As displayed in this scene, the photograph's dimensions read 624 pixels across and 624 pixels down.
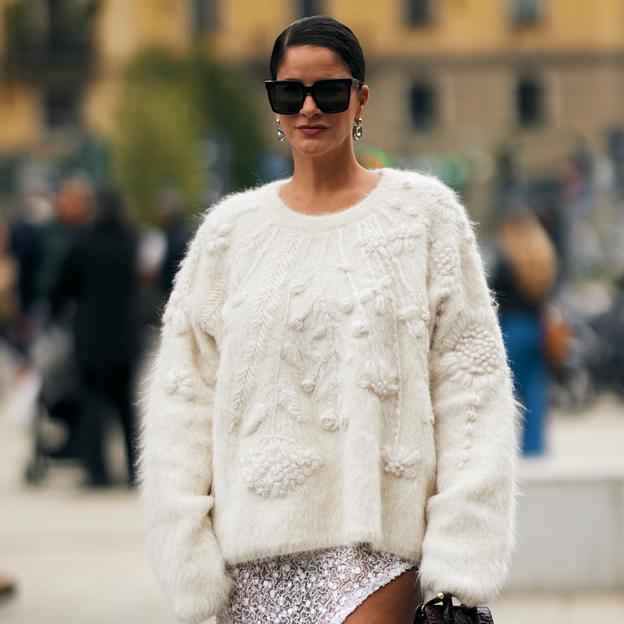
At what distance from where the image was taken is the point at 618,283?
1944cm

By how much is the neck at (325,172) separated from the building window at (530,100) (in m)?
67.8

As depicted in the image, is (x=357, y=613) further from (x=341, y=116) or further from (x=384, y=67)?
(x=384, y=67)

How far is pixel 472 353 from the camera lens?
3760 mm

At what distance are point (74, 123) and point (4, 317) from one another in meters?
48.7

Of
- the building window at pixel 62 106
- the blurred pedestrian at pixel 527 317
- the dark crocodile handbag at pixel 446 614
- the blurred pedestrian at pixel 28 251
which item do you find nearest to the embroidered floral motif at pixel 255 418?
the dark crocodile handbag at pixel 446 614

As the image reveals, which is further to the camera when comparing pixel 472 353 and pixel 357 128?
pixel 357 128

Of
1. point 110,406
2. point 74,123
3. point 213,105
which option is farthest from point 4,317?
point 74,123

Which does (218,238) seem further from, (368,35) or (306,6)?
Answer: (306,6)

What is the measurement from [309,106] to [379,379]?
55 cm

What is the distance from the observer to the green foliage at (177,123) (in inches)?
2133

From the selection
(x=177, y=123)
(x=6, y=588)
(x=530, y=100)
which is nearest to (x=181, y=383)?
(x=6, y=588)

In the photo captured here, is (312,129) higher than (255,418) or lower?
higher

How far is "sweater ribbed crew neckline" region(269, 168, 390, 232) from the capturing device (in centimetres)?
379

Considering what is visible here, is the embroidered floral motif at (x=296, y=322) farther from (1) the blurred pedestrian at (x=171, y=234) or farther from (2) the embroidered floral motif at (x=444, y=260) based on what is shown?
(1) the blurred pedestrian at (x=171, y=234)
